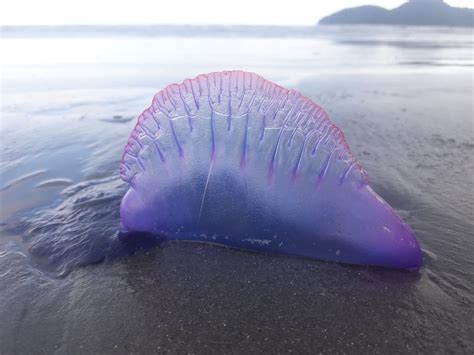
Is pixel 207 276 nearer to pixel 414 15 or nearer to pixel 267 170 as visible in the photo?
pixel 267 170

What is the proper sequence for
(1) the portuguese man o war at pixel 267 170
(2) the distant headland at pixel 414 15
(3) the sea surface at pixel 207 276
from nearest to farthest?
1. (3) the sea surface at pixel 207 276
2. (1) the portuguese man o war at pixel 267 170
3. (2) the distant headland at pixel 414 15

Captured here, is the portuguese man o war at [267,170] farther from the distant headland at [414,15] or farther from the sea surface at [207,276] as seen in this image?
the distant headland at [414,15]

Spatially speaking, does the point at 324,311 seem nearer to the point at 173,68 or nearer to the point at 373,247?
the point at 373,247

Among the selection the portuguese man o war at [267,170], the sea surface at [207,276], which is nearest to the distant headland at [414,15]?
the sea surface at [207,276]

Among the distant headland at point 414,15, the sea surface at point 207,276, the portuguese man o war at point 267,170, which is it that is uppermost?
the portuguese man o war at point 267,170

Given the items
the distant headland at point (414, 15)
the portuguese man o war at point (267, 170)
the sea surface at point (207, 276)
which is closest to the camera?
the sea surface at point (207, 276)

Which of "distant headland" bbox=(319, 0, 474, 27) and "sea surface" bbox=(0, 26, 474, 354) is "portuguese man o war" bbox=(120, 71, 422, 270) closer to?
"sea surface" bbox=(0, 26, 474, 354)

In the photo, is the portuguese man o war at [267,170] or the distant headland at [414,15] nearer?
the portuguese man o war at [267,170]

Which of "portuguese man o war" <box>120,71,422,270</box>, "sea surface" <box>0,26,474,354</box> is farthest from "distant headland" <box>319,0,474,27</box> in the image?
"portuguese man o war" <box>120,71,422,270</box>
